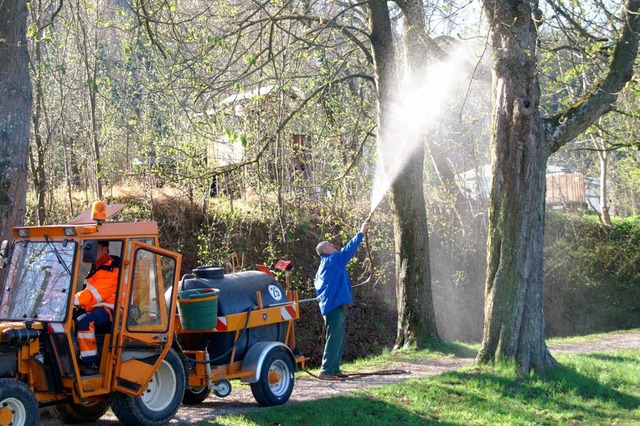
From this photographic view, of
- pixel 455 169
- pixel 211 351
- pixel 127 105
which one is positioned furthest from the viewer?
pixel 455 169

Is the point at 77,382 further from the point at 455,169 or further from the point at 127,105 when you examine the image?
the point at 455,169

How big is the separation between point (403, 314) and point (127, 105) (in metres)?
10.3

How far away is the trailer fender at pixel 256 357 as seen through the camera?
9.42 metres

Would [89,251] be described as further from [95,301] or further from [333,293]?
[333,293]

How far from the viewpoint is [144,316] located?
8.38m

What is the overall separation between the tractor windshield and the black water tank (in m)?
1.94

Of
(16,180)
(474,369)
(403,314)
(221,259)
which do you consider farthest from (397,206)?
(16,180)

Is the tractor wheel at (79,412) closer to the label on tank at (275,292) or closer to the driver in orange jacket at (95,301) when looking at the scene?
the driver in orange jacket at (95,301)

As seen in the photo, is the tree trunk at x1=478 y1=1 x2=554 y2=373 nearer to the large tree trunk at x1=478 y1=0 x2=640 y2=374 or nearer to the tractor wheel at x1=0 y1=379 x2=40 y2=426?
the large tree trunk at x1=478 y1=0 x2=640 y2=374

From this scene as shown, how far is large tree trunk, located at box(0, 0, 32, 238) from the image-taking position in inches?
338

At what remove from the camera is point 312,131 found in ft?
60.3

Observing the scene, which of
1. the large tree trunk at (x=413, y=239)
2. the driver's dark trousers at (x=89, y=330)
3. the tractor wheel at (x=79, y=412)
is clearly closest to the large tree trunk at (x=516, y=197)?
the large tree trunk at (x=413, y=239)

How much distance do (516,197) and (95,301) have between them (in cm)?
653

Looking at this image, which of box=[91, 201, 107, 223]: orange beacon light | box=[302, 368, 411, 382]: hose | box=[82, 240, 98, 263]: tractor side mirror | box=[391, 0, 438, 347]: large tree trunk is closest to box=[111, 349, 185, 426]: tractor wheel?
box=[82, 240, 98, 263]: tractor side mirror
